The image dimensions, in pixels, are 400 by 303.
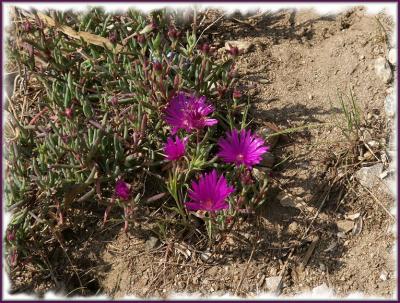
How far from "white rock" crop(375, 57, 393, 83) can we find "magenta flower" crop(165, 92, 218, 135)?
0.66 meters

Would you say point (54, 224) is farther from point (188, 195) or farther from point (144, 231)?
point (188, 195)

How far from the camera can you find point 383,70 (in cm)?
217

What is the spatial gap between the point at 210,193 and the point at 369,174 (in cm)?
57

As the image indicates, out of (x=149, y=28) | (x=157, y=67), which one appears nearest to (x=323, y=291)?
(x=157, y=67)

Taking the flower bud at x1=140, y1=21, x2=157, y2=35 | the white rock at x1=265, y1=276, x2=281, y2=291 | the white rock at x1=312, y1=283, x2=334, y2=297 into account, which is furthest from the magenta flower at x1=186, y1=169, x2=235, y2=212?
the flower bud at x1=140, y1=21, x2=157, y2=35

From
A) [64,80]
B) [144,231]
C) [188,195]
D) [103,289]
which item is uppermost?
[64,80]

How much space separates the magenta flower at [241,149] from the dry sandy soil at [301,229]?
18 centimetres

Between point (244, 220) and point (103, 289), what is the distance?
0.51 metres

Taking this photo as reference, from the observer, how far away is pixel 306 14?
2.41m

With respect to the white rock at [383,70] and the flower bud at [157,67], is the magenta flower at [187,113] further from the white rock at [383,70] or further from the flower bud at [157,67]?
the white rock at [383,70]

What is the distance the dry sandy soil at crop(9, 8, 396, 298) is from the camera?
6.14 feet

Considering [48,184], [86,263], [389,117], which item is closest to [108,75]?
[48,184]

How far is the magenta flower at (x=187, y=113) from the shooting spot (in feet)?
6.19

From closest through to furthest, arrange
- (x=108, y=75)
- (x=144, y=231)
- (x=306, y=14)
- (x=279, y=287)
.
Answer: (x=279, y=287)
(x=144, y=231)
(x=108, y=75)
(x=306, y=14)
